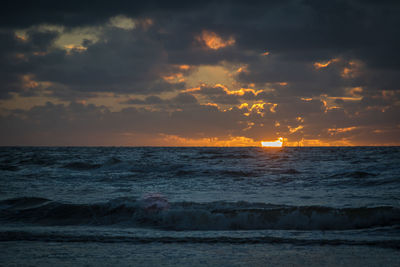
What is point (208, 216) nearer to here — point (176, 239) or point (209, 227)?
point (209, 227)

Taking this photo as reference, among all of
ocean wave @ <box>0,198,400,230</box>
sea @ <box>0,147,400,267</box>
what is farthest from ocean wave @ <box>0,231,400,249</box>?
ocean wave @ <box>0,198,400,230</box>

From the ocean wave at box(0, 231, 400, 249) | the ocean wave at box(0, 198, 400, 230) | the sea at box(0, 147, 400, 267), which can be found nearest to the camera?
the sea at box(0, 147, 400, 267)

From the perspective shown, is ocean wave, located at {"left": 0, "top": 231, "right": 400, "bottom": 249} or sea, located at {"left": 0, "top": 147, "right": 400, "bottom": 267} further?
ocean wave, located at {"left": 0, "top": 231, "right": 400, "bottom": 249}

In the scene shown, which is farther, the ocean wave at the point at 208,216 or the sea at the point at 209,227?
the ocean wave at the point at 208,216

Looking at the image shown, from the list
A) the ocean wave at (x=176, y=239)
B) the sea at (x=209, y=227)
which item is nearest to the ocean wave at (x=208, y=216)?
the sea at (x=209, y=227)

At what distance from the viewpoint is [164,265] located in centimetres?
463

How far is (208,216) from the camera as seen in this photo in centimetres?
848

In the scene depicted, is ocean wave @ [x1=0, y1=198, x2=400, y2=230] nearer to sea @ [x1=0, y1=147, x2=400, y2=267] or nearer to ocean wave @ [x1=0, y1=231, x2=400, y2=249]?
sea @ [x1=0, y1=147, x2=400, y2=267]

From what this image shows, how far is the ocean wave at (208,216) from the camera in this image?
315 inches

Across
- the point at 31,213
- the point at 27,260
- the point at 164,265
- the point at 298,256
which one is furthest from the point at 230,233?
the point at 31,213

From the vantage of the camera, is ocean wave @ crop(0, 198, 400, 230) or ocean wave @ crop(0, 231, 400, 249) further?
ocean wave @ crop(0, 198, 400, 230)

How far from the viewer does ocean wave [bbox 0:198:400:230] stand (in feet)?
26.2

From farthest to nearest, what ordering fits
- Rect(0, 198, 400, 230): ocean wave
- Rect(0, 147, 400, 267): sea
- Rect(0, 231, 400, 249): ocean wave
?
Rect(0, 198, 400, 230): ocean wave < Rect(0, 231, 400, 249): ocean wave < Rect(0, 147, 400, 267): sea

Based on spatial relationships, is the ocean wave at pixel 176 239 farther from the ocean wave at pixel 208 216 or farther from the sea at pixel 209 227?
the ocean wave at pixel 208 216
